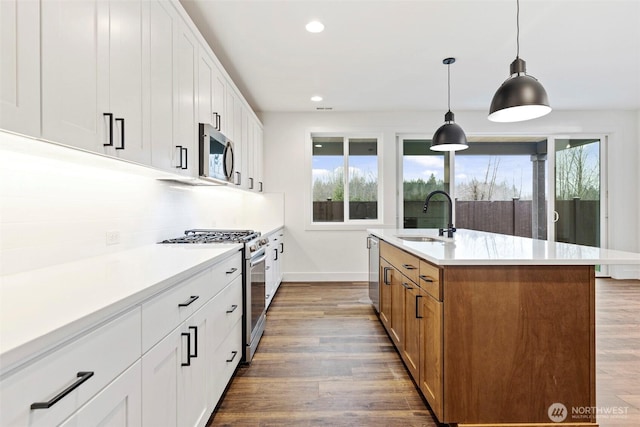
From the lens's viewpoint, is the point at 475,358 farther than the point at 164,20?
No

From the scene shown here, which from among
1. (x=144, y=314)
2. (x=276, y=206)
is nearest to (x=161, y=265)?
(x=144, y=314)

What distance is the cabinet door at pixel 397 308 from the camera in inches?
96.0

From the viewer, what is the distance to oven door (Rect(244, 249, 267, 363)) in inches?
95.3

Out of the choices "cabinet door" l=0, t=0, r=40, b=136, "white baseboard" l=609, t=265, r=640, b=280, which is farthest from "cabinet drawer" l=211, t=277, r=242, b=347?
"white baseboard" l=609, t=265, r=640, b=280

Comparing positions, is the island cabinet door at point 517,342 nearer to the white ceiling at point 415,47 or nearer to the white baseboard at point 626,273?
the white ceiling at point 415,47

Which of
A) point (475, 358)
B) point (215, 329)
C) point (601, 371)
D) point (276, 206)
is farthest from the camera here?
point (276, 206)

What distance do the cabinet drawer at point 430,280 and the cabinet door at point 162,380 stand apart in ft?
4.00

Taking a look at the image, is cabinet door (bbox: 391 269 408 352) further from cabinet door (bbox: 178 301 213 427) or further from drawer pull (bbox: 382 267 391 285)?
cabinet door (bbox: 178 301 213 427)

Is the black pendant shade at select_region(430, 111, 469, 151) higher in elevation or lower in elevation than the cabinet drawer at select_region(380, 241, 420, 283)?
higher

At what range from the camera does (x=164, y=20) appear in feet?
6.43

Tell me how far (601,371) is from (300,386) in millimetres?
2123

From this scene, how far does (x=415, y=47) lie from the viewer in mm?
3199

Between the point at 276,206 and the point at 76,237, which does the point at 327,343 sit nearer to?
the point at 76,237

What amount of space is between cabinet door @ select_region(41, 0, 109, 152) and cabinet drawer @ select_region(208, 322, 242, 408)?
1.24 m
